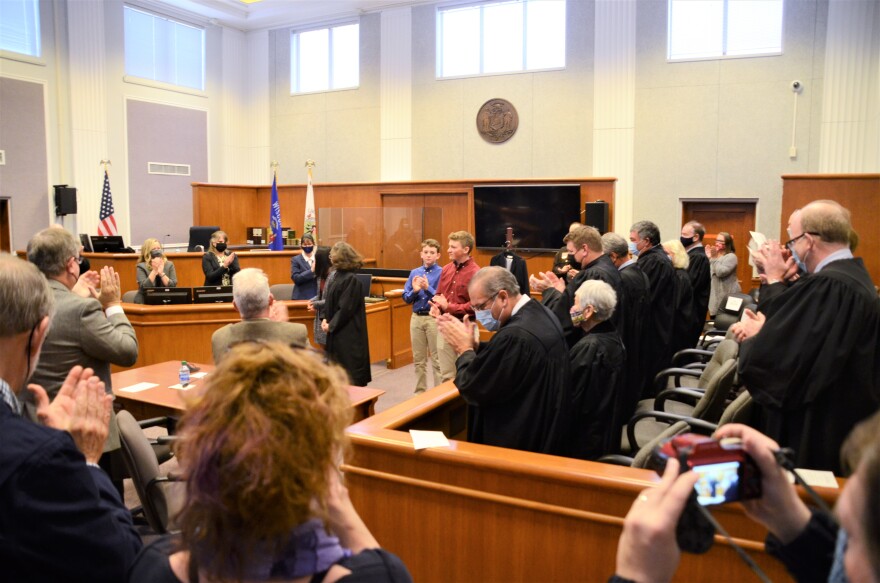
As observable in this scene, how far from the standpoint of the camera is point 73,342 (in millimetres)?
3199

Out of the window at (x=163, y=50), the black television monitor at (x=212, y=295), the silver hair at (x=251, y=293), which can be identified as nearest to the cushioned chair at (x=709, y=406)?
the silver hair at (x=251, y=293)

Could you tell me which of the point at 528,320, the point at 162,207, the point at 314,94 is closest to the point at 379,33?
the point at 314,94

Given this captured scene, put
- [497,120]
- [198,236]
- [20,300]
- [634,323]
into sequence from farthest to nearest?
1. [497,120]
2. [198,236]
3. [634,323]
4. [20,300]

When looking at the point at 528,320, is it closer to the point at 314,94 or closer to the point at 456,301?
the point at 456,301

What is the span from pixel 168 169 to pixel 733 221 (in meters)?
11.4

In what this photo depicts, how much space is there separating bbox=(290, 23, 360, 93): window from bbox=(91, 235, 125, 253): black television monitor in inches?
239

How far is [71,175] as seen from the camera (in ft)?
43.3

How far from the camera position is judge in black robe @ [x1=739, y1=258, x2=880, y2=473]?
9.48 feet

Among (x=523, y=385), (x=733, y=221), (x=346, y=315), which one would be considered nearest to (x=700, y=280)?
(x=346, y=315)

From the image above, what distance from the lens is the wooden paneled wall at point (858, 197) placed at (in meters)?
9.83

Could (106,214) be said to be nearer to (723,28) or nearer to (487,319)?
(487,319)

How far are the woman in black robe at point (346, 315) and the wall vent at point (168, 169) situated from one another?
1003cm

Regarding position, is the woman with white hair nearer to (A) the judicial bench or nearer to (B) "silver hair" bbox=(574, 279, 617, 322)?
(B) "silver hair" bbox=(574, 279, 617, 322)

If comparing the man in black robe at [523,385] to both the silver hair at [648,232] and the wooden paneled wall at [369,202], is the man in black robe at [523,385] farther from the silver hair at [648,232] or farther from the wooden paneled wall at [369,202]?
the wooden paneled wall at [369,202]
